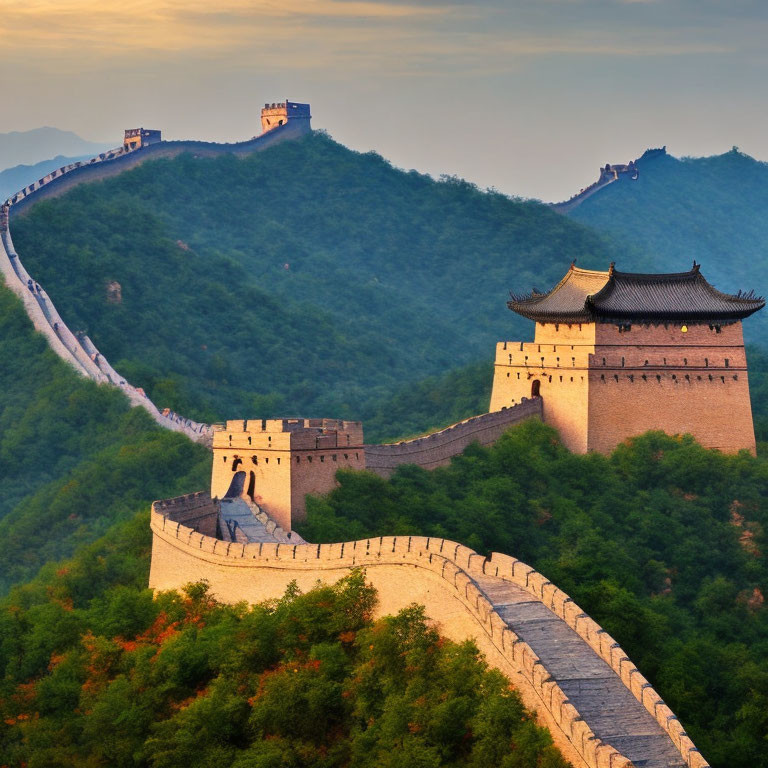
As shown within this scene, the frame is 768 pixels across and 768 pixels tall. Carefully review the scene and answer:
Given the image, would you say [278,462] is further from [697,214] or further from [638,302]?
[697,214]

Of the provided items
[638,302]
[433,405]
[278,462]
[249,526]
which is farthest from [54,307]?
[249,526]

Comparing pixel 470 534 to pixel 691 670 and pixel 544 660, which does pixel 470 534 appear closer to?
pixel 691 670

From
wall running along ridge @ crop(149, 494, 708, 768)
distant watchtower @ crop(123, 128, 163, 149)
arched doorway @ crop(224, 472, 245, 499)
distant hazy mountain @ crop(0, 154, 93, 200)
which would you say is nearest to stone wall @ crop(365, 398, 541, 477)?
arched doorway @ crop(224, 472, 245, 499)

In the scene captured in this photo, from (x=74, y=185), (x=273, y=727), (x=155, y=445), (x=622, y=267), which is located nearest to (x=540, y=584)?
(x=273, y=727)

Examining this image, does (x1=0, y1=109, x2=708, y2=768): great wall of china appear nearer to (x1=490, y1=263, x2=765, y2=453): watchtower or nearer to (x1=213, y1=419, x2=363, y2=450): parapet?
(x1=213, y1=419, x2=363, y2=450): parapet

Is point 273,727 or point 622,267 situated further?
point 622,267

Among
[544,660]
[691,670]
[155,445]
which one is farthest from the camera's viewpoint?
[155,445]
